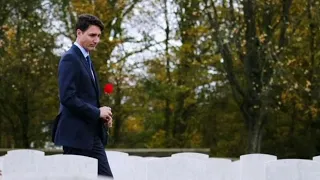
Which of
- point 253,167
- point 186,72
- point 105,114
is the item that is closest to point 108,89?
point 105,114

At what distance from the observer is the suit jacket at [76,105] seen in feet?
14.6

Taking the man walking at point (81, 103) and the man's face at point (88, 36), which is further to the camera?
the man's face at point (88, 36)

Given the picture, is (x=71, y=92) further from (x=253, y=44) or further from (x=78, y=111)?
(x=253, y=44)

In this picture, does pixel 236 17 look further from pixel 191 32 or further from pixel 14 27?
pixel 14 27

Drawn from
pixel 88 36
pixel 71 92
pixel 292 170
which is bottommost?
pixel 292 170

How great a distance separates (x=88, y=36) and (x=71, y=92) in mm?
441

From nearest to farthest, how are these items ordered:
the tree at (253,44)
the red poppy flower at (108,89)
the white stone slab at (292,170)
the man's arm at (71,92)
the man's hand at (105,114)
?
the man's arm at (71,92)
the man's hand at (105,114)
the red poppy flower at (108,89)
the white stone slab at (292,170)
the tree at (253,44)

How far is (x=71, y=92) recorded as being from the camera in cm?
443

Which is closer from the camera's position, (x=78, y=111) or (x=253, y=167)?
(x=78, y=111)

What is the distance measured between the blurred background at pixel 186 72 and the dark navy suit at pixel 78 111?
35.9 ft

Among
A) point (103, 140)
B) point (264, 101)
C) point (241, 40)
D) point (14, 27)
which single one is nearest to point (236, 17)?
point (241, 40)

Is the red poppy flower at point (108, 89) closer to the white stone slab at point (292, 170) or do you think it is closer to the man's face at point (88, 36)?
the man's face at point (88, 36)

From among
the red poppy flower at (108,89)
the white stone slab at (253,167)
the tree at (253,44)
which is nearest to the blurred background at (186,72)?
the tree at (253,44)

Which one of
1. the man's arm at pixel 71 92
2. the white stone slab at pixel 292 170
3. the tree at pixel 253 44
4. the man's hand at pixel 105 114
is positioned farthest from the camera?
the tree at pixel 253 44
